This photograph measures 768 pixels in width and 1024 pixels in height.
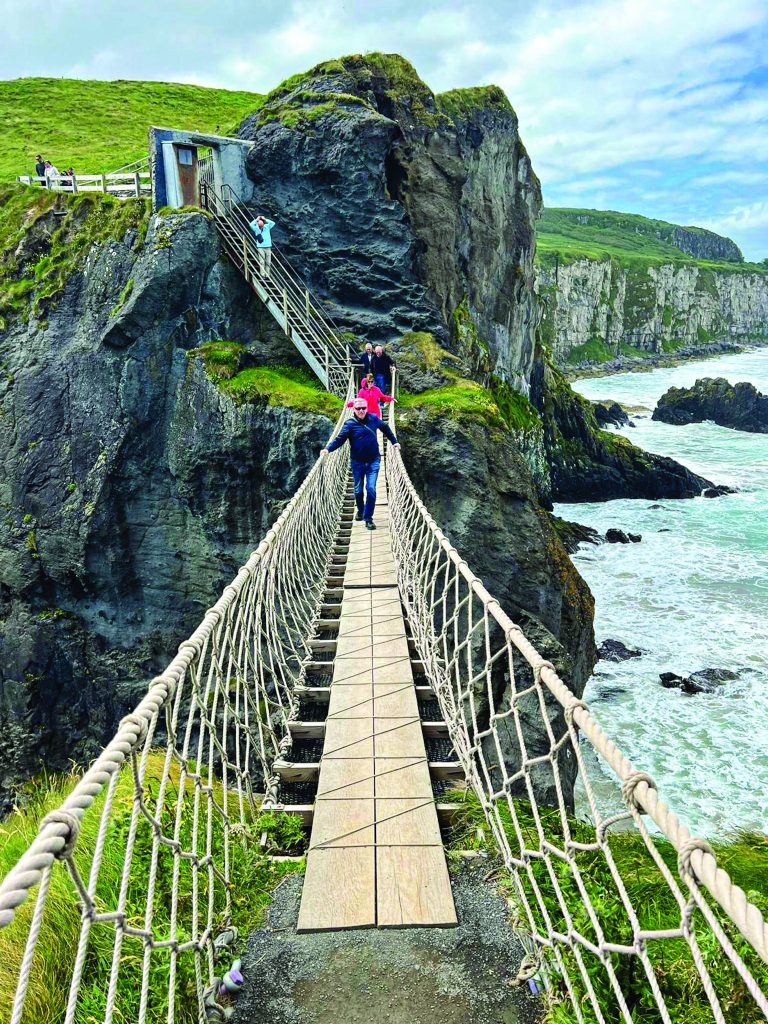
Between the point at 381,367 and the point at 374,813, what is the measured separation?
1193 centimetres

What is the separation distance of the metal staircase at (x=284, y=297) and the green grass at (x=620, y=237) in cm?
10273

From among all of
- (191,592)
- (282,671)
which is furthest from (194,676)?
(191,592)

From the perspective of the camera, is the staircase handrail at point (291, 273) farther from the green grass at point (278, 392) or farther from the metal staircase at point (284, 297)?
the green grass at point (278, 392)

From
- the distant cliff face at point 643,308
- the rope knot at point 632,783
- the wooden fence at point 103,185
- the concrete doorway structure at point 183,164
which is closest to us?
the rope knot at point 632,783

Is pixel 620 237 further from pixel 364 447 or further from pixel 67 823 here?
pixel 67 823

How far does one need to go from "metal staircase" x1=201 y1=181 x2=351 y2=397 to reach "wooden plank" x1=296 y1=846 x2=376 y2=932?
42.4 feet

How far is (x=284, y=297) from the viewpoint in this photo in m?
15.6

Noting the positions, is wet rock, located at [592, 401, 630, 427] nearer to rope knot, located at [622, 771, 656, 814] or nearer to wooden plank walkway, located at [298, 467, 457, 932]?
wooden plank walkway, located at [298, 467, 457, 932]

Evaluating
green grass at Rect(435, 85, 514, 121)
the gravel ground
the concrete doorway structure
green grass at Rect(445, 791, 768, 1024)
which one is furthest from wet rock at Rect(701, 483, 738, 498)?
the gravel ground

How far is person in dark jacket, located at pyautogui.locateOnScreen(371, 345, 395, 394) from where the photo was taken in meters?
14.0

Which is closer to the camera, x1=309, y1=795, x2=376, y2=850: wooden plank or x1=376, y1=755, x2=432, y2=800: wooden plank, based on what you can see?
x1=309, y1=795, x2=376, y2=850: wooden plank

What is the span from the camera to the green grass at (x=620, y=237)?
121875 mm

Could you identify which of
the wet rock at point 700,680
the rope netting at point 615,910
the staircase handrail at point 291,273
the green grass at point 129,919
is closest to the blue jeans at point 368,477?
the rope netting at point 615,910

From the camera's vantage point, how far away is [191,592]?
15.1m
